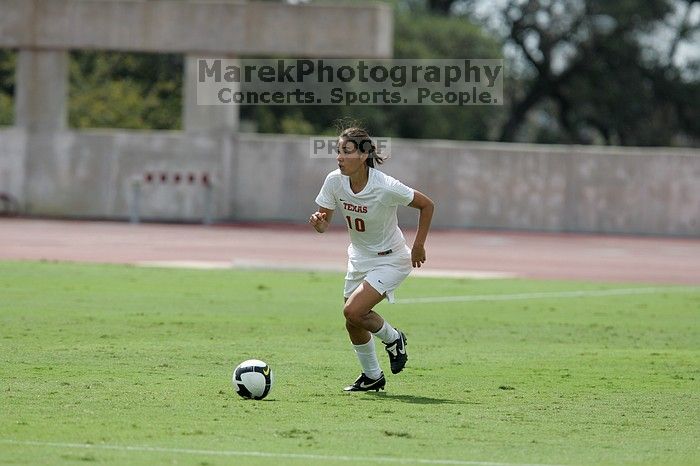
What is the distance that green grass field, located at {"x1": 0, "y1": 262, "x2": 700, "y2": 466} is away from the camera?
842cm

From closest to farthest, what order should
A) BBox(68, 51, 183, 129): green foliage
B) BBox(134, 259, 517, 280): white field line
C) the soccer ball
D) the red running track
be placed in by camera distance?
the soccer ball
BBox(134, 259, 517, 280): white field line
the red running track
BBox(68, 51, 183, 129): green foliage

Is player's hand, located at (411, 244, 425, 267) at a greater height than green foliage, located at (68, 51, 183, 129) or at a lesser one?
lesser

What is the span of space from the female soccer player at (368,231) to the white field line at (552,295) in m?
7.90

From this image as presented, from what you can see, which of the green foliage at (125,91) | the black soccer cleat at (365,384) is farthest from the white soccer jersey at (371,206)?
the green foliage at (125,91)

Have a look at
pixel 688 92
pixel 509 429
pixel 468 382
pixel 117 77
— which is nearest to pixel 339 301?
pixel 468 382

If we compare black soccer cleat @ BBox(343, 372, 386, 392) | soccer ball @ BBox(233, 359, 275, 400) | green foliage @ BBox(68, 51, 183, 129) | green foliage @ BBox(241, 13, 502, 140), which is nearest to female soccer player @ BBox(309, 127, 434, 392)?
black soccer cleat @ BBox(343, 372, 386, 392)

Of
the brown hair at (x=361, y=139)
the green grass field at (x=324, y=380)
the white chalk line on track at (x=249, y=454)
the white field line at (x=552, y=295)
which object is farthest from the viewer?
the white field line at (x=552, y=295)

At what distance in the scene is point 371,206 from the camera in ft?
36.1

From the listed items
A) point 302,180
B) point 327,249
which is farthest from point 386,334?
point 302,180

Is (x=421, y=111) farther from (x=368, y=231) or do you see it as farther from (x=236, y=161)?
(x=368, y=231)

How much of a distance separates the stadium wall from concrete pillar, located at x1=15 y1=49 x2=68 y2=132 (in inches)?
13.0

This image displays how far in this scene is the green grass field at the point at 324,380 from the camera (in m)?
8.42

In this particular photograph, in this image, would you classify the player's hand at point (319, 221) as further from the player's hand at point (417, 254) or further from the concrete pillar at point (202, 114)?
the concrete pillar at point (202, 114)

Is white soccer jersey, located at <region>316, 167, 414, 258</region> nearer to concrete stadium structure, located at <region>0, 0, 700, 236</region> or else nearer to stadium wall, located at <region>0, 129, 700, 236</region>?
concrete stadium structure, located at <region>0, 0, 700, 236</region>
